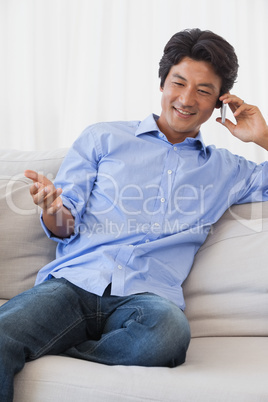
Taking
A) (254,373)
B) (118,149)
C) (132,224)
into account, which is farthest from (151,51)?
(254,373)

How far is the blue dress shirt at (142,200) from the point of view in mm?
1586

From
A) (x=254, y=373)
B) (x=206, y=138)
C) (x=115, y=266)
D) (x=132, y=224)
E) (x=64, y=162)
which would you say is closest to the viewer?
(x=254, y=373)

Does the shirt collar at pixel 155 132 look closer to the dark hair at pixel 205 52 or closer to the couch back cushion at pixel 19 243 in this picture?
the dark hair at pixel 205 52

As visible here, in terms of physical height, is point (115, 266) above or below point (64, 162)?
below

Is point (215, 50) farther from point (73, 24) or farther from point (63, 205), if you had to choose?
point (73, 24)

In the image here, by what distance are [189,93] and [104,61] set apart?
95cm

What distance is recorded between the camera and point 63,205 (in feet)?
5.29

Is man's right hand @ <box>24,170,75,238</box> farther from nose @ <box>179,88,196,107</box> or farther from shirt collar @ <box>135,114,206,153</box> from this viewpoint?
nose @ <box>179,88,196,107</box>

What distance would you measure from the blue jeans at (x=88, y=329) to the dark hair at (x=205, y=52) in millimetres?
811

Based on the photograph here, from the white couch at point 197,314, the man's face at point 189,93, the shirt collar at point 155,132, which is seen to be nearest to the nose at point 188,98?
the man's face at point 189,93

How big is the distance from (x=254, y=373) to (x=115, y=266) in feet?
1.69

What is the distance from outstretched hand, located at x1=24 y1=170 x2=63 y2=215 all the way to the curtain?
1.10 meters

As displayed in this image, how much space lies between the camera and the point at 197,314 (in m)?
1.65

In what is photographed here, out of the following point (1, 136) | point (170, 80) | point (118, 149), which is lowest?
point (1, 136)
